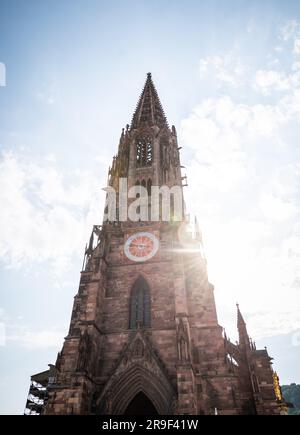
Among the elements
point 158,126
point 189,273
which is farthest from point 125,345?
point 158,126

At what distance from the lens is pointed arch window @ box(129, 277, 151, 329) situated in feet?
53.7

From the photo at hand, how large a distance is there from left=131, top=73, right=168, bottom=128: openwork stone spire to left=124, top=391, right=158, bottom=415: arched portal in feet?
73.7

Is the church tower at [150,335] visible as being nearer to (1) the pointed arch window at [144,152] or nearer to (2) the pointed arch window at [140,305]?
(2) the pointed arch window at [140,305]

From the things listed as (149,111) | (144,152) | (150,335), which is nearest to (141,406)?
(150,335)

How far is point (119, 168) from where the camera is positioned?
25594 mm

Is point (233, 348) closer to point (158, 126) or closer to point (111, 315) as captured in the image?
point (111, 315)

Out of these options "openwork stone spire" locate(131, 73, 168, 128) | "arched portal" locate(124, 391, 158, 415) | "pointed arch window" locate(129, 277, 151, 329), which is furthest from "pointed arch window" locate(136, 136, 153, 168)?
"arched portal" locate(124, 391, 158, 415)

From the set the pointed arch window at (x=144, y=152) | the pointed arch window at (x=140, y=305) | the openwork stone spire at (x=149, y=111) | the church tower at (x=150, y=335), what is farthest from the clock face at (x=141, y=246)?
the openwork stone spire at (x=149, y=111)

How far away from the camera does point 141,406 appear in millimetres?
14672

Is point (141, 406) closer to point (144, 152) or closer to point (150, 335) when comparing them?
point (150, 335)

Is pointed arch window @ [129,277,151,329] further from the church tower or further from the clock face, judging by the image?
the clock face

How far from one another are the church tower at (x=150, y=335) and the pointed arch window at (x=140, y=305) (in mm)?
57

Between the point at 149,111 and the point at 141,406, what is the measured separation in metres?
26.8
